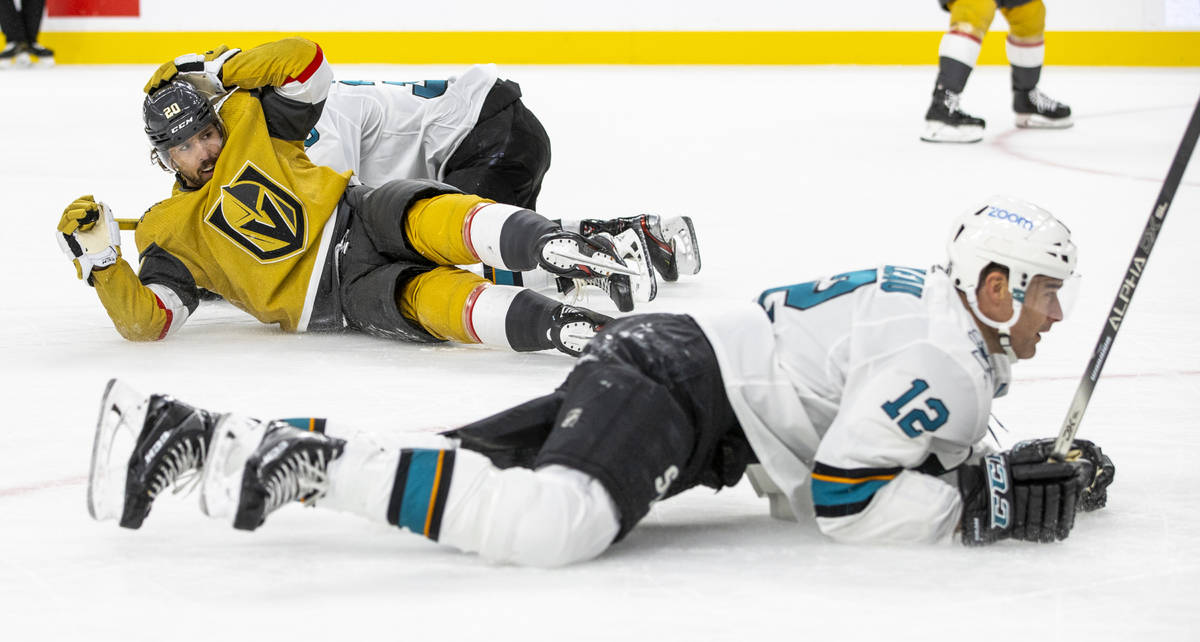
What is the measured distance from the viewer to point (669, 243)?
13.9 feet

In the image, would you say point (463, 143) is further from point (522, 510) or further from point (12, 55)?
point (12, 55)

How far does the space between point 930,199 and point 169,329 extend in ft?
10.8

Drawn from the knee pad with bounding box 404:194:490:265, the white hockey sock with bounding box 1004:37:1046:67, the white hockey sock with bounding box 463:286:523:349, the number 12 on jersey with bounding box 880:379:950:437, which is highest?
the number 12 on jersey with bounding box 880:379:950:437

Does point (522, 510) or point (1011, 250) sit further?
point (1011, 250)

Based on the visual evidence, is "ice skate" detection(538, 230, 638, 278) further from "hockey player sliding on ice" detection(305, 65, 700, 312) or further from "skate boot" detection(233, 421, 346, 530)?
"skate boot" detection(233, 421, 346, 530)

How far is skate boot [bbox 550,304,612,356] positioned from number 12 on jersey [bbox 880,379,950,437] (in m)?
1.32

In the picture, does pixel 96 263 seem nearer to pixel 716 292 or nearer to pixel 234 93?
pixel 234 93

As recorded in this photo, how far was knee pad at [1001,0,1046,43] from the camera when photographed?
766 centimetres

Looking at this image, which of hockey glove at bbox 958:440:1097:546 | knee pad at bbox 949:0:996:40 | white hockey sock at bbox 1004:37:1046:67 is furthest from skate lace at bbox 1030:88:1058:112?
hockey glove at bbox 958:440:1097:546

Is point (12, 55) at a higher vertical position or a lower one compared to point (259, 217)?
lower

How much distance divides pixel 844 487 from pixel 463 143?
99.0 inches

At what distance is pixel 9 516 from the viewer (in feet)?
7.61

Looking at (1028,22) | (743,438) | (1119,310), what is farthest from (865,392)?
(1028,22)

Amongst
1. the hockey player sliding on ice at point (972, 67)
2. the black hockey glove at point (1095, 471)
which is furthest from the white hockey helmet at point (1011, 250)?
the hockey player sliding on ice at point (972, 67)
